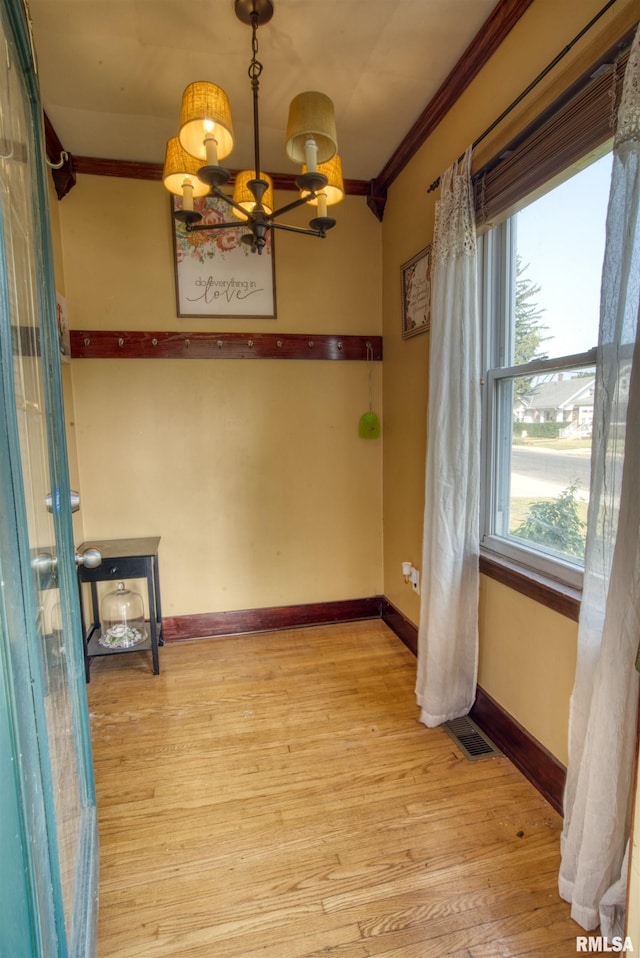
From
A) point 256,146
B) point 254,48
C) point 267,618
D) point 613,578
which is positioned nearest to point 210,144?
point 256,146

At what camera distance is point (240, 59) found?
1.82 m

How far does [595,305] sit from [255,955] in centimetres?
209

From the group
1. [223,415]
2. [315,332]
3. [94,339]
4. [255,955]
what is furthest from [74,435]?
[255,955]

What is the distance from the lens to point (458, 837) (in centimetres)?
147

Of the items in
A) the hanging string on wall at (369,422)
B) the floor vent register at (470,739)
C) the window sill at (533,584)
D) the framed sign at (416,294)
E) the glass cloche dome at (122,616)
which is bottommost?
the floor vent register at (470,739)

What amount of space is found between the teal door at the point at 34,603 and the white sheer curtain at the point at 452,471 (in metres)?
1.38

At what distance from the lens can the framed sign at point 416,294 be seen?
90.7 inches

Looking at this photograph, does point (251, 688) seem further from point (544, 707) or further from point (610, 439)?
point (610, 439)

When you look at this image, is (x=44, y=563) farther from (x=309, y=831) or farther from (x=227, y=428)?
(x=227, y=428)

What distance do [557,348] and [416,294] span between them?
1048 millimetres

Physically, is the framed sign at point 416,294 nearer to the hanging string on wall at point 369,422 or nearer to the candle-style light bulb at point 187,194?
the hanging string on wall at point 369,422

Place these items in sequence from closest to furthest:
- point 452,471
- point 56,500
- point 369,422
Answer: point 56,500 < point 452,471 < point 369,422

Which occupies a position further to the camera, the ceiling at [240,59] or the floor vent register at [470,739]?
the floor vent register at [470,739]

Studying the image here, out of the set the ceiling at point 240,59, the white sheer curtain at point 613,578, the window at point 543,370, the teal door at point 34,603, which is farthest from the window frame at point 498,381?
the teal door at point 34,603
